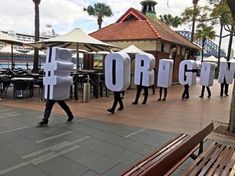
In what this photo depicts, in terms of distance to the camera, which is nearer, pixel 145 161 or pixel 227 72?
pixel 145 161

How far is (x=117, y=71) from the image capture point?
340 inches

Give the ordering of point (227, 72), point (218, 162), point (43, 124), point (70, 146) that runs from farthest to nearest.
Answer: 1. point (227, 72)
2. point (43, 124)
3. point (70, 146)
4. point (218, 162)

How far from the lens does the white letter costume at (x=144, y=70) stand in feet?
35.2

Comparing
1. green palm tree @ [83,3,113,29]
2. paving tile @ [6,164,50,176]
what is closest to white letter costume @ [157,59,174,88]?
paving tile @ [6,164,50,176]

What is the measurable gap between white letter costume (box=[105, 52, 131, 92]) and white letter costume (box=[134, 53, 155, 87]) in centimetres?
205

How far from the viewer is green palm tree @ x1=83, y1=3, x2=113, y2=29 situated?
34.4 metres

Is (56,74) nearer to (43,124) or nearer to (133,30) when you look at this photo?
(43,124)

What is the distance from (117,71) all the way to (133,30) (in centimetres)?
1190

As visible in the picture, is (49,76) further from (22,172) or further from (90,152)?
(22,172)

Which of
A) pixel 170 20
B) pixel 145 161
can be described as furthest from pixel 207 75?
pixel 170 20

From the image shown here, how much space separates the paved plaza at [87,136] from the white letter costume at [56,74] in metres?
0.78

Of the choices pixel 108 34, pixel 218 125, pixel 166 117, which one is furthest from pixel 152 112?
pixel 108 34

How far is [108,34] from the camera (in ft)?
68.7

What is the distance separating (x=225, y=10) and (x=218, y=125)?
647 inches
